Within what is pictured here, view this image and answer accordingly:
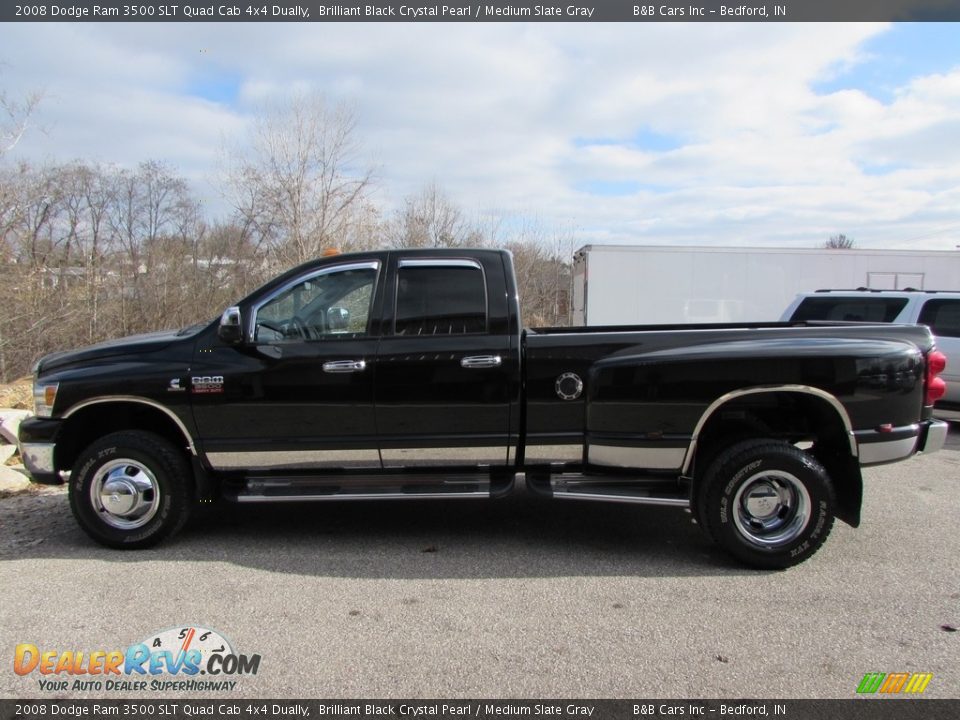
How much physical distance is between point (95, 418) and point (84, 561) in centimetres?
100

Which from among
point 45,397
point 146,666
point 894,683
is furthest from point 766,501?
point 45,397

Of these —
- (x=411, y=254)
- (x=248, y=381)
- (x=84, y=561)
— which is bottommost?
(x=84, y=561)

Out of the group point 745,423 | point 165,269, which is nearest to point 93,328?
point 165,269

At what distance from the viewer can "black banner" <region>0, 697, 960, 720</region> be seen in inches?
101

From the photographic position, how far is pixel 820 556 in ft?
13.6

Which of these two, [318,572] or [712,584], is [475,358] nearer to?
[318,572]

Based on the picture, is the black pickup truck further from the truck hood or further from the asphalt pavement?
the asphalt pavement

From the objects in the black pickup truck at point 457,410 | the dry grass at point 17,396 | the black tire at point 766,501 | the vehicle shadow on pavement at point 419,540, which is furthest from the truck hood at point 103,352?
the dry grass at point 17,396

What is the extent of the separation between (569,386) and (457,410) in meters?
0.77

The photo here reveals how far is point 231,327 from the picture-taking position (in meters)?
4.14

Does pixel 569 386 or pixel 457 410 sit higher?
pixel 569 386

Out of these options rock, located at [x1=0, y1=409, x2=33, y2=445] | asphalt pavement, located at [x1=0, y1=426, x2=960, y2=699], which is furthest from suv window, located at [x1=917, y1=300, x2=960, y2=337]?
rock, located at [x1=0, y1=409, x2=33, y2=445]

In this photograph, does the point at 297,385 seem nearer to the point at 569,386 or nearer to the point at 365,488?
the point at 365,488

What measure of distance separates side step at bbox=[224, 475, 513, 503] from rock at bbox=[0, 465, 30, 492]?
310 cm
